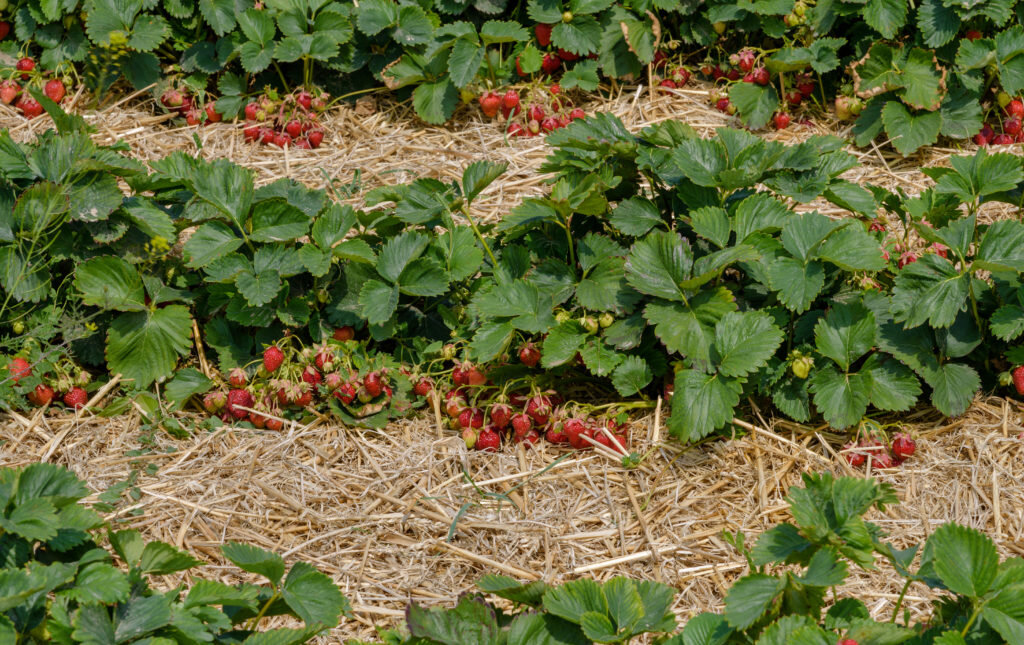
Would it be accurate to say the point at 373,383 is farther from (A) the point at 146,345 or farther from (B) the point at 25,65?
(B) the point at 25,65

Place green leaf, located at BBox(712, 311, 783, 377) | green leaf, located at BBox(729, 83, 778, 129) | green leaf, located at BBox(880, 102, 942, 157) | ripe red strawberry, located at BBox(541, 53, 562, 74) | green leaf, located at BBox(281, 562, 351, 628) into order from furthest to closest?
ripe red strawberry, located at BBox(541, 53, 562, 74), green leaf, located at BBox(729, 83, 778, 129), green leaf, located at BBox(880, 102, 942, 157), green leaf, located at BBox(712, 311, 783, 377), green leaf, located at BBox(281, 562, 351, 628)

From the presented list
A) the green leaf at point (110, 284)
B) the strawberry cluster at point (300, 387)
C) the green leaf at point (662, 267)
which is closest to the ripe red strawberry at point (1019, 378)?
the green leaf at point (662, 267)

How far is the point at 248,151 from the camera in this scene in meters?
4.09

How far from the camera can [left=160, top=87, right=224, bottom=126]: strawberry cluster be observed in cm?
421

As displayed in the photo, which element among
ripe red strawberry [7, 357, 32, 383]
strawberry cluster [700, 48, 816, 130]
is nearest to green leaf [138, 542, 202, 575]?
ripe red strawberry [7, 357, 32, 383]

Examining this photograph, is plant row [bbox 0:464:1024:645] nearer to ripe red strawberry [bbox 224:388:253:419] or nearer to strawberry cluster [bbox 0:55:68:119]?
ripe red strawberry [bbox 224:388:253:419]

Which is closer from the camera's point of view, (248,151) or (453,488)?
(453,488)

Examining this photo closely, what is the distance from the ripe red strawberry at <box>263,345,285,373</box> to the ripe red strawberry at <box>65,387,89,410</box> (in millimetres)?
543

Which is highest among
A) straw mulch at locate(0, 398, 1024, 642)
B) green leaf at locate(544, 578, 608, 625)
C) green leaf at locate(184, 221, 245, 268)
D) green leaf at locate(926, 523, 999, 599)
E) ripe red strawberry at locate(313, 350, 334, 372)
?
green leaf at locate(184, 221, 245, 268)

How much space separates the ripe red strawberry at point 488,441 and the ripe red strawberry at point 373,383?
312 millimetres

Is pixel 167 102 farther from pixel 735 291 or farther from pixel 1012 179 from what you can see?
pixel 1012 179

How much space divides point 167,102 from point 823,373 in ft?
9.31

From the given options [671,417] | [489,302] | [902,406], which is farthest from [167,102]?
[902,406]

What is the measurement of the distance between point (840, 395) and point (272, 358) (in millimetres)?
1579
